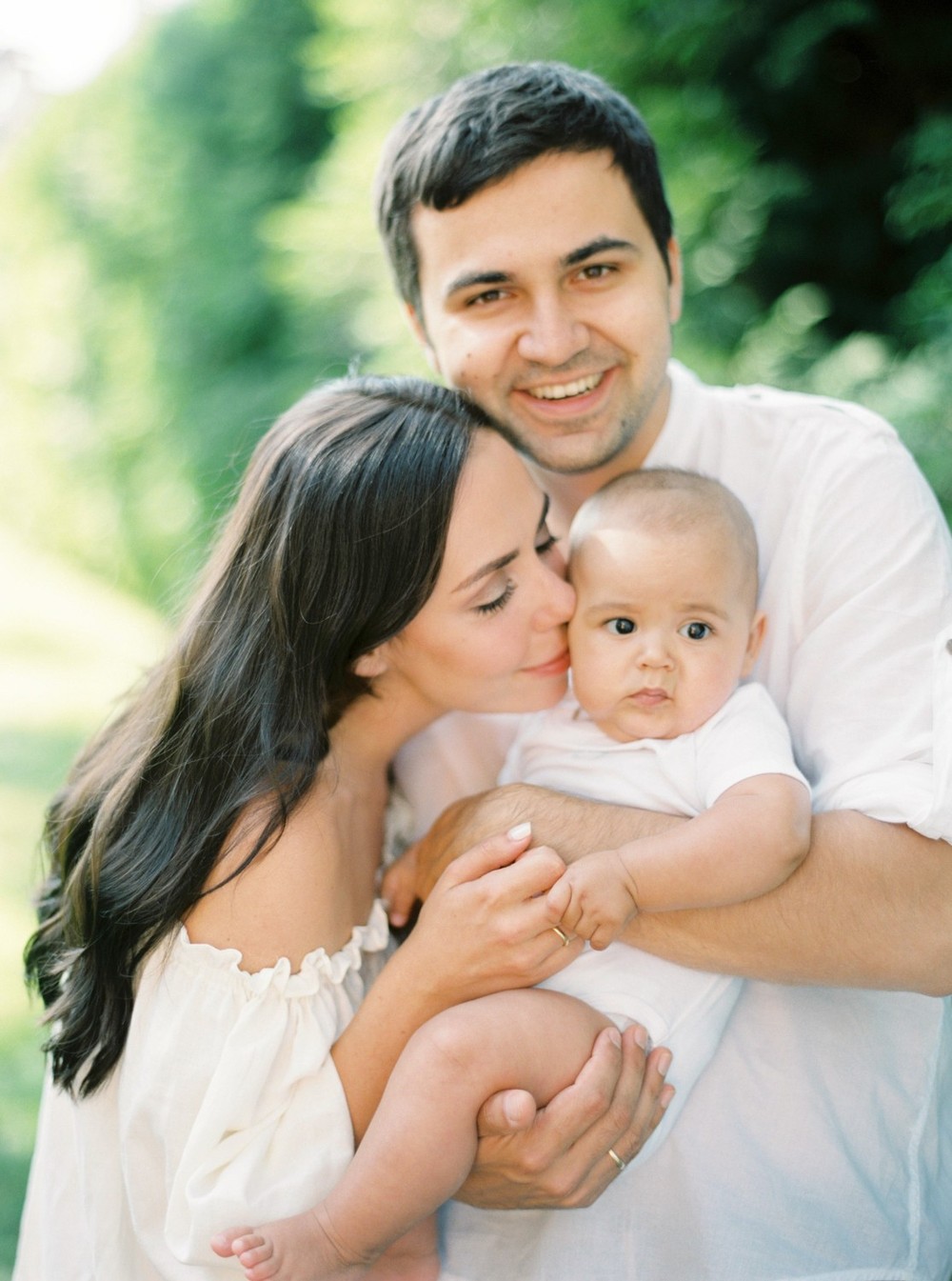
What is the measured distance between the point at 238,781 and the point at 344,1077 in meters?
0.51

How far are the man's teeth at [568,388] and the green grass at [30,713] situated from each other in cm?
151

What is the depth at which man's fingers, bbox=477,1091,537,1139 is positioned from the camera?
1758mm

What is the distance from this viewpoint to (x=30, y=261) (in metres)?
9.36

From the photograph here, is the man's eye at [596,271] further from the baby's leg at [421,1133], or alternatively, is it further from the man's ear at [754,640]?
the baby's leg at [421,1133]

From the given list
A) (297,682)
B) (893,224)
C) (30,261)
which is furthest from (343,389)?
(30,261)

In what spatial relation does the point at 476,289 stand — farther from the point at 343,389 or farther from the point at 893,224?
the point at 893,224

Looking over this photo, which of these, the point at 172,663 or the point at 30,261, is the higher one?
the point at 30,261

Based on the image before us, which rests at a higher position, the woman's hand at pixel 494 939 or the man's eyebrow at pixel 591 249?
the man's eyebrow at pixel 591 249

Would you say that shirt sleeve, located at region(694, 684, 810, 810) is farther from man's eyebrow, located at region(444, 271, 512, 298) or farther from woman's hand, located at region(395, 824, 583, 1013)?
man's eyebrow, located at region(444, 271, 512, 298)

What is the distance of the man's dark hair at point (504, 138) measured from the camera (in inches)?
93.4

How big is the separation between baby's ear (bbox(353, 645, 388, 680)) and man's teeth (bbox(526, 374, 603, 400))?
68cm

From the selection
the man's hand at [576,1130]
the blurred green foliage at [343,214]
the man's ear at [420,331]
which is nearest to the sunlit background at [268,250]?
the blurred green foliage at [343,214]

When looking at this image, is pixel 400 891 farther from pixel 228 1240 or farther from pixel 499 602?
pixel 228 1240

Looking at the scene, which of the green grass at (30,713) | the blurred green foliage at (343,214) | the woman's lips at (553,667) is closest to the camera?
the woman's lips at (553,667)
